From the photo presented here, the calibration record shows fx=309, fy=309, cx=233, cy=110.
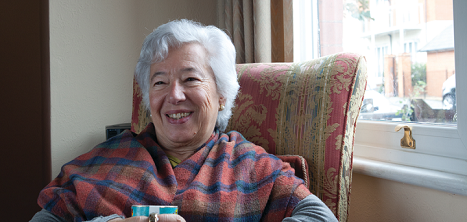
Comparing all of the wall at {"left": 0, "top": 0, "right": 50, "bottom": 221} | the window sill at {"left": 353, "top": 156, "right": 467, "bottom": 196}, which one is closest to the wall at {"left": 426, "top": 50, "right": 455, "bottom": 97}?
the window sill at {"left": 353, "top": 156, "right": 467, "bottom": 196}

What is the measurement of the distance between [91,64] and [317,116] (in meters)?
1.72

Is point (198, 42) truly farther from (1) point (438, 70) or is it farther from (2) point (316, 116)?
(1) point (438, 70)

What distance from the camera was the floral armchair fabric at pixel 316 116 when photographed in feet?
3.42

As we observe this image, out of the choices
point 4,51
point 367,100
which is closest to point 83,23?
point 4,51

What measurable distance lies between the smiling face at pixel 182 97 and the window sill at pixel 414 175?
0.72 metres

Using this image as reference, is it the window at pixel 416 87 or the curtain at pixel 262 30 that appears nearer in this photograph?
the window at pixel 416 87

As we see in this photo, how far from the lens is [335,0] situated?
1.69 m

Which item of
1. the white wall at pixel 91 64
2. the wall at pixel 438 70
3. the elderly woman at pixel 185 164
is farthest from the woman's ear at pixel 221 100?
the white wall at pixel 91 64

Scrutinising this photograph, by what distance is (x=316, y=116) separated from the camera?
108 cm

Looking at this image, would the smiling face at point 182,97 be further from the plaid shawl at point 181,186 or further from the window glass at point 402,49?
the window glass at point 402,49

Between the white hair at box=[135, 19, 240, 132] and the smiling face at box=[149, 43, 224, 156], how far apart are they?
0.08 feet

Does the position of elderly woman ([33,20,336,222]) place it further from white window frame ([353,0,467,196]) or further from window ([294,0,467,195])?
window ([294,0,467,195])

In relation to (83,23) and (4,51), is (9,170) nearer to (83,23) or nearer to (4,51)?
(4,51)

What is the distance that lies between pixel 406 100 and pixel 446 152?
287 mm
